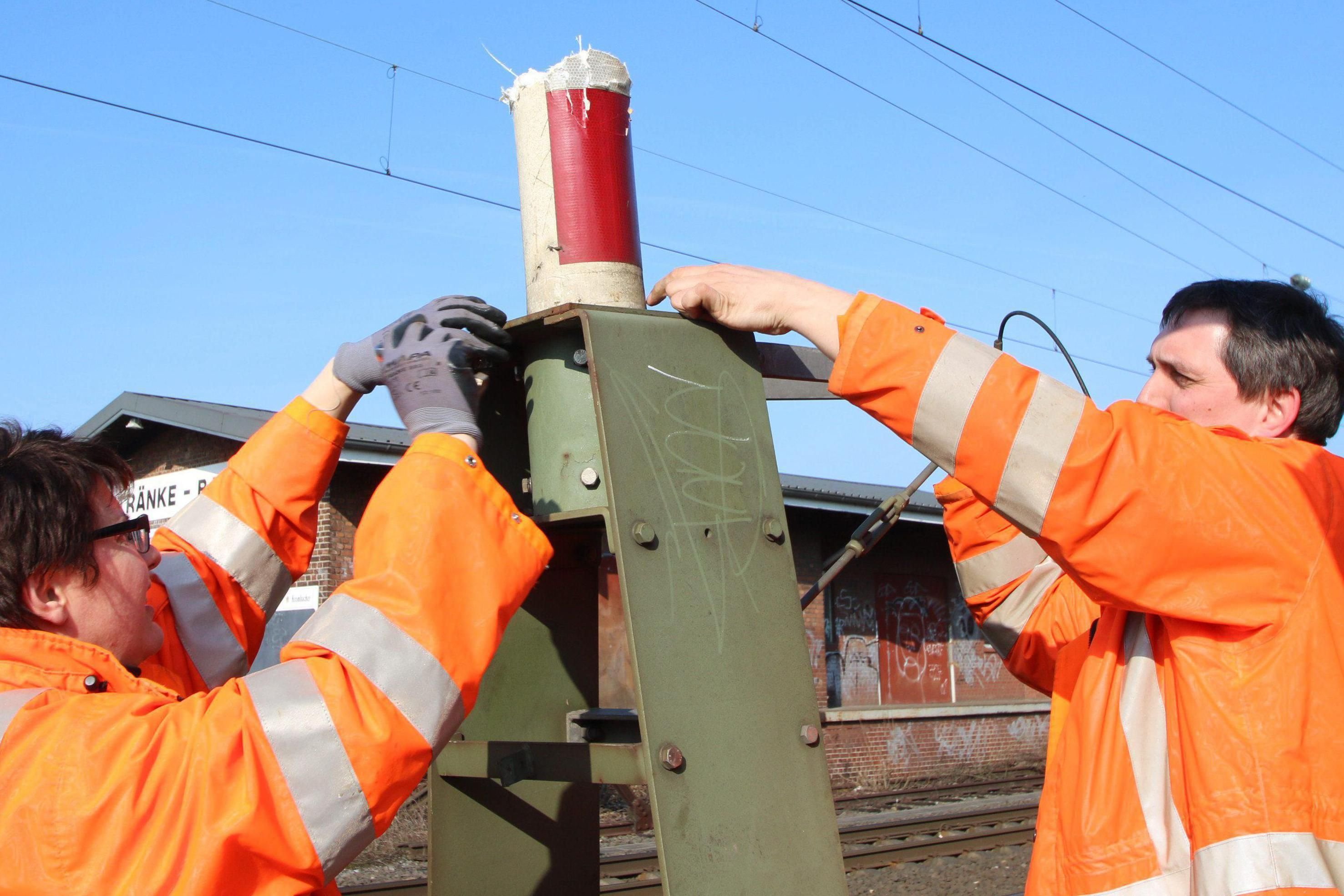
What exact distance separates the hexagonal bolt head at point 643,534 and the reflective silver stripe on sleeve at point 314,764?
0.68m

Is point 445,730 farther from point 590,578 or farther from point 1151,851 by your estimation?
point 590,578

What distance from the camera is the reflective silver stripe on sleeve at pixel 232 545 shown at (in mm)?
2424

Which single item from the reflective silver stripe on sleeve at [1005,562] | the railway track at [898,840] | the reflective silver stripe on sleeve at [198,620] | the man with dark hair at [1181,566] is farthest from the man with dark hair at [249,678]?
the railway track at [898,840]

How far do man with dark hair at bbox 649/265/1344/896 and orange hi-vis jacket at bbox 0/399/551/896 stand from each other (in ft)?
2.32

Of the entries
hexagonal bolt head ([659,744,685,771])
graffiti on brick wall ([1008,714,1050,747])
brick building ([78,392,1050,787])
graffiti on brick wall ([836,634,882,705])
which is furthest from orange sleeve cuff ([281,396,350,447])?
graffiti on brick wall ([1008,714,1050,747])

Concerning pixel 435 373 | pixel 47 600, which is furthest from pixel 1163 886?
pixel 47 600

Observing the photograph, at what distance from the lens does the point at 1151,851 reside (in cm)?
174

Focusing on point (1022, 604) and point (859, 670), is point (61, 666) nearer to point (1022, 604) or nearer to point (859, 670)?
point (1022, 604)

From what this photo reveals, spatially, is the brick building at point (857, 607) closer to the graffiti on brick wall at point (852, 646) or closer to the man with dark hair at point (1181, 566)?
the graffiti on brick wall at point (852, 646)

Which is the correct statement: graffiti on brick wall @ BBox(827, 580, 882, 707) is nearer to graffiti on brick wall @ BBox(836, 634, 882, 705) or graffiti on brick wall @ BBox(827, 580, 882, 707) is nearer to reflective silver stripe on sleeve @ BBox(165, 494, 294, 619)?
graffiti on brick wall @ BBox(836, 634, 882, 705)

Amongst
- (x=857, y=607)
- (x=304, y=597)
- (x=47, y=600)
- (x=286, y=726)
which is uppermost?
(x=304, y=597)

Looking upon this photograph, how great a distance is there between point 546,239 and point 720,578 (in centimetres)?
88

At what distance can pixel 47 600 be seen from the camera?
1790 millimetres

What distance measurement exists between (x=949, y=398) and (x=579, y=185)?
105cm
